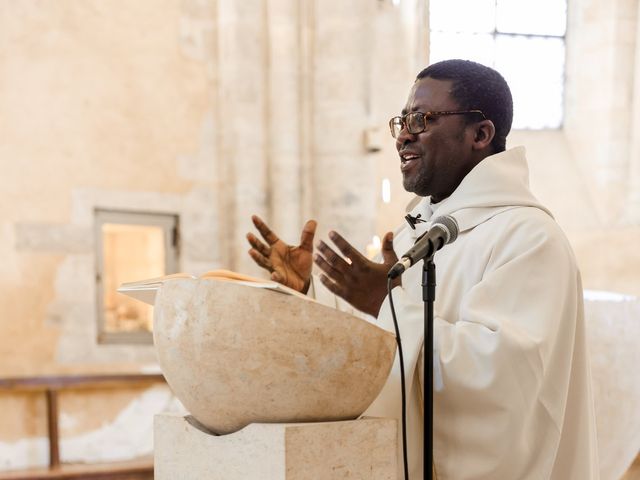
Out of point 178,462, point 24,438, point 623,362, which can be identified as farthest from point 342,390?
point 24,438

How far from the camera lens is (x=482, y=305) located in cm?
246

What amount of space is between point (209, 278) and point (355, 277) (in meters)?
0.49

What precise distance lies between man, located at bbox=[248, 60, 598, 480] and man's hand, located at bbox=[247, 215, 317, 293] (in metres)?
0.02

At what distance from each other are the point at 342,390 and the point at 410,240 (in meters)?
1.14

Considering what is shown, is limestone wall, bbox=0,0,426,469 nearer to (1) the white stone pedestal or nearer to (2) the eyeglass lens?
(2) the eyeglass lens

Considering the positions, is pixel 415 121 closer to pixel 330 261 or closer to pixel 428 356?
pixel 330 261

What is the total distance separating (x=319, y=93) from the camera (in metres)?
8.41

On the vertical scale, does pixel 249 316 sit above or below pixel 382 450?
above

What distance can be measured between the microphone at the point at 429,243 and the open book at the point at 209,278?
21 cm

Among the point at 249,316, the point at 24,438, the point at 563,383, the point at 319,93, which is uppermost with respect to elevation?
the point at 319,93

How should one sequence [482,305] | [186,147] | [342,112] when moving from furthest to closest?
[342,112], [186,147], [482,305]

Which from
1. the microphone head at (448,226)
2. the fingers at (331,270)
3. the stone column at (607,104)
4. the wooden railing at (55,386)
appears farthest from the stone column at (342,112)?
the microphone head at (448,226)

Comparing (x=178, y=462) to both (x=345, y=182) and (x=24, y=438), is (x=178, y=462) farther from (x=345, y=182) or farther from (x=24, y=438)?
(x=345, y=182)

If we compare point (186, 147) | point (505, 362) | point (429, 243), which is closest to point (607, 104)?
point (186, 147)
